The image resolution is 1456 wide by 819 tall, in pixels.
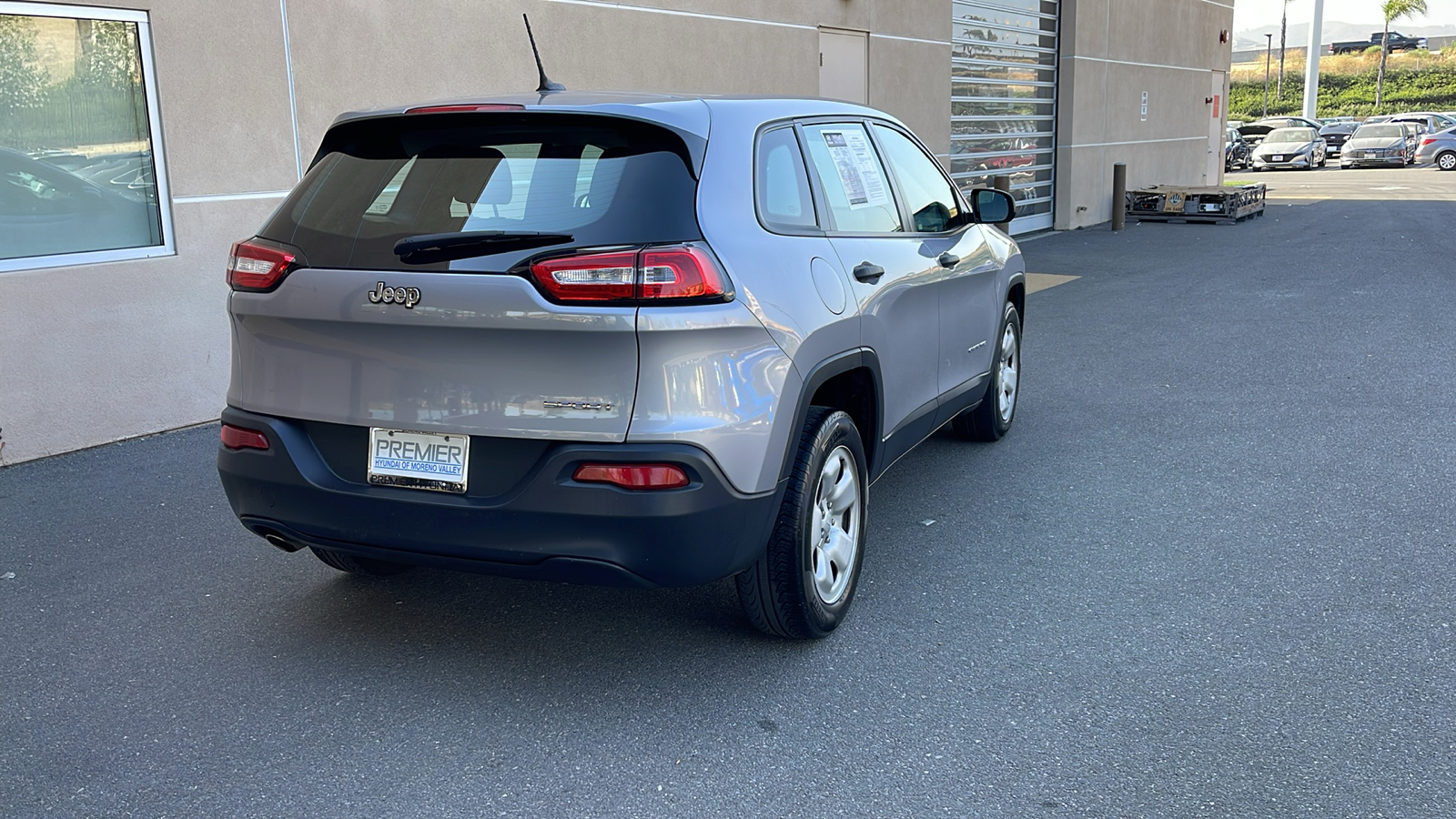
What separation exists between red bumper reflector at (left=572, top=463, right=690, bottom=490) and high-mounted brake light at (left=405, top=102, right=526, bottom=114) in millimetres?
1092

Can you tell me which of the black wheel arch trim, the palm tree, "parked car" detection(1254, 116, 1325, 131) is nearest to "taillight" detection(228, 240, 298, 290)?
the black wheel arch trim

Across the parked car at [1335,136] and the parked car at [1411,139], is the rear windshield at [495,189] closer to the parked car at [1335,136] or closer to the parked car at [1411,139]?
the parked car at [1411,139]

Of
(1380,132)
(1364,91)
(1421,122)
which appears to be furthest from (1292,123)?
(1364,91)

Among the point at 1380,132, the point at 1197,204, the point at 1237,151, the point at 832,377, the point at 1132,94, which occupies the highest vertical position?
the point at 1132,94

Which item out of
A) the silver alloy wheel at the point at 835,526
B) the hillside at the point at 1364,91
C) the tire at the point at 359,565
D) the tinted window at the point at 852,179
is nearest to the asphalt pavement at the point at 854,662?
the tire at the point at 359,565

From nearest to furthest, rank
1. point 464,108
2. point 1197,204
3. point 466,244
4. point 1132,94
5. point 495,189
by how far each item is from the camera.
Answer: point 466,244
point 495,189
point 464,108
point 1197,204
point 1132,94

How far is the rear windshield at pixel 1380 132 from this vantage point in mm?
37188

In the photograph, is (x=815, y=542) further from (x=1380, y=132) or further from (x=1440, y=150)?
(x=1380, y=132)

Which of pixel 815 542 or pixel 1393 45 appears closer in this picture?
pixel 815 542

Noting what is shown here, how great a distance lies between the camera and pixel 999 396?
6.46 m

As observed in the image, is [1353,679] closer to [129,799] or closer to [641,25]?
[129,799]

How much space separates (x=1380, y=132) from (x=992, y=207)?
37.7 metres

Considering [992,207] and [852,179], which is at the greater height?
[852,179]

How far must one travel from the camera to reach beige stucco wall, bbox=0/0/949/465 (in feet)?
21.6
